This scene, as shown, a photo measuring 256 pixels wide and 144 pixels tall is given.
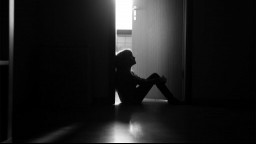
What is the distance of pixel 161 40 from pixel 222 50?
0.91 meters

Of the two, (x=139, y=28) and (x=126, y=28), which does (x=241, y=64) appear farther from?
(x=126, y=28)

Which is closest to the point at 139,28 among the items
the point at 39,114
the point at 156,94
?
the point at 156,94

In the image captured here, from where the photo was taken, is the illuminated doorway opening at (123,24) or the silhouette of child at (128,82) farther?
the illuminated doorway opening at (123,24)

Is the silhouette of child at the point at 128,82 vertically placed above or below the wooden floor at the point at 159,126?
above

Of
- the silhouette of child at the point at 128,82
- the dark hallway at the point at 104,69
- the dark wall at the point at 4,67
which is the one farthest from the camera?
the silhouette of child at the point at 128,82

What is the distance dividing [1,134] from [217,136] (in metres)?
1.45

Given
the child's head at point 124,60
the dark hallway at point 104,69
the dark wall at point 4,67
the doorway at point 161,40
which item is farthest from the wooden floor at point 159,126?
the doorway at point 161,40

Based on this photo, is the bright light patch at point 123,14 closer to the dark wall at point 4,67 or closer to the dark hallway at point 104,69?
the dark hallway at point 104,69

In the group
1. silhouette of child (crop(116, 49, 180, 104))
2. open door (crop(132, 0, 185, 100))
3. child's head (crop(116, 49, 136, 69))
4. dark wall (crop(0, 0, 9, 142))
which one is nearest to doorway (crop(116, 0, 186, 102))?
A: open door (crop(132, 0, 185, 100))

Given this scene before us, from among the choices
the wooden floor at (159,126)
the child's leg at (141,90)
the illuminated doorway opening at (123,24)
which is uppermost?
the illuminated doorway opening at (123,24)

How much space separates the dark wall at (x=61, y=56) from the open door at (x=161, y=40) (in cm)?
72

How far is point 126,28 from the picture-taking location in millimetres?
5930

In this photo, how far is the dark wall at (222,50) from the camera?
12.2 ft

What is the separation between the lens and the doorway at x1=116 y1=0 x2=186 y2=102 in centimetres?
411
